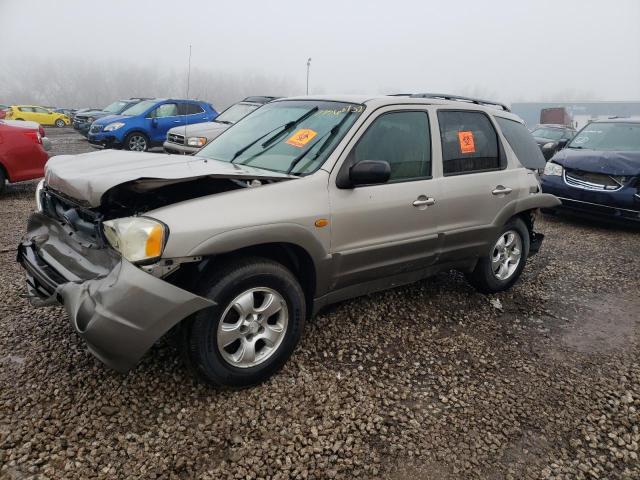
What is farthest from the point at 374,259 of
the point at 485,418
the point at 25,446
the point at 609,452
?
the point at 25,446

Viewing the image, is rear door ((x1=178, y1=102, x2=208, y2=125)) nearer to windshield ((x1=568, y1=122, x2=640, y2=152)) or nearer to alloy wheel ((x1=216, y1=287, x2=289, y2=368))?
windshield ((x1=568, y1=122, x2=640, y2=152))

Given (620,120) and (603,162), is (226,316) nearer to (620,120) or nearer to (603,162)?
(603,162)

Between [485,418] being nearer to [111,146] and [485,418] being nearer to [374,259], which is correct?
Result: [374,259]

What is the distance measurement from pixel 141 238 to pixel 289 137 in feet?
4.69

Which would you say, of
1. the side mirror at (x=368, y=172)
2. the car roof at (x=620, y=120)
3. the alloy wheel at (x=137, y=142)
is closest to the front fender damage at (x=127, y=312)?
the side mirror at (x=368, y=172)

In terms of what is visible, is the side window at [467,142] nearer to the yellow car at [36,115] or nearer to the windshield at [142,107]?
the windshield at [142,107]

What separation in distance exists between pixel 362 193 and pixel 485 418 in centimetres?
157

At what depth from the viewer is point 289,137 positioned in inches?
132

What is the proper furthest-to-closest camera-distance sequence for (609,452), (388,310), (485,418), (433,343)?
(388,310) → (433,343) → (485,418) → (609,452)

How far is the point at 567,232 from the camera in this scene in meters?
7.12

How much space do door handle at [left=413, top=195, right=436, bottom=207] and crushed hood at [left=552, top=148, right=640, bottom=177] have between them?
5.01 m

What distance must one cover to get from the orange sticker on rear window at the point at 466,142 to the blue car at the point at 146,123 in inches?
429

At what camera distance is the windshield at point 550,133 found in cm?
1672

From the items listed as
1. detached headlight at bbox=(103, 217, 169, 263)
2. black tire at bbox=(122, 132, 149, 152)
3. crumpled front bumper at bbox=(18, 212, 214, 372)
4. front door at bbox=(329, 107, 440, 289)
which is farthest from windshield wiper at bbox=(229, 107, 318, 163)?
black tire at bbox=(122, 132, 149, 152)
